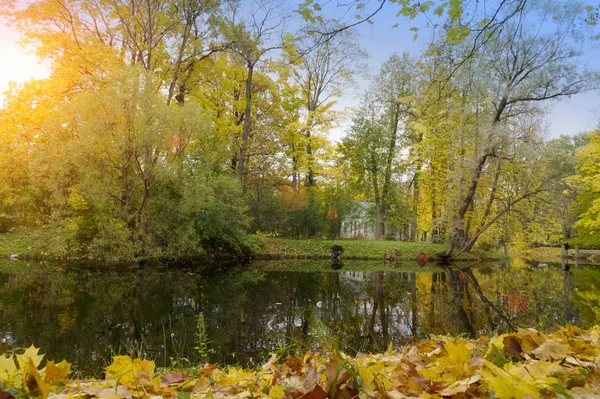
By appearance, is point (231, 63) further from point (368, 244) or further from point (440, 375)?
point (440, 375)

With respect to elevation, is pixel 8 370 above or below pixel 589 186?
below

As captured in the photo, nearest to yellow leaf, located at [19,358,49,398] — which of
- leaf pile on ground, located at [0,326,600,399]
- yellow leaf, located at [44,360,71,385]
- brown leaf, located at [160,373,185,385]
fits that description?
leaf pile on ground, located at [0,326,600,399]

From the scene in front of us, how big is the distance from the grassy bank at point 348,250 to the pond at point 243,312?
792 cm

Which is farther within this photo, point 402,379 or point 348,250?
point 348,250

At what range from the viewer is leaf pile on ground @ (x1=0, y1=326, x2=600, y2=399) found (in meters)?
1.03

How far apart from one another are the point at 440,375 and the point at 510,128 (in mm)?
18869

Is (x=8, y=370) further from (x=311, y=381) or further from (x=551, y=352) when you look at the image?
(x=551, y=352)

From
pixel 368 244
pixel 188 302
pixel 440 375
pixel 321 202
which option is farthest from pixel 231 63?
pixel 440 375

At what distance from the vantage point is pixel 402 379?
1.31 meters

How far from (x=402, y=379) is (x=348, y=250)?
2048cm

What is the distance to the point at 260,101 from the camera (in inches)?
981

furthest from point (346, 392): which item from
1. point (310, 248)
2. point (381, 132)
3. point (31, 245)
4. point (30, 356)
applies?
point (381, 132)

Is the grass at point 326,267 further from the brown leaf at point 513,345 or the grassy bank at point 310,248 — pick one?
the brown leaf at point 513,345

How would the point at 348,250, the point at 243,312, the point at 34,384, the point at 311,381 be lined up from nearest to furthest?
1. the point at 311,381
2. the point at 34,384
3. the point at 243,312
4. the point at 348,250
